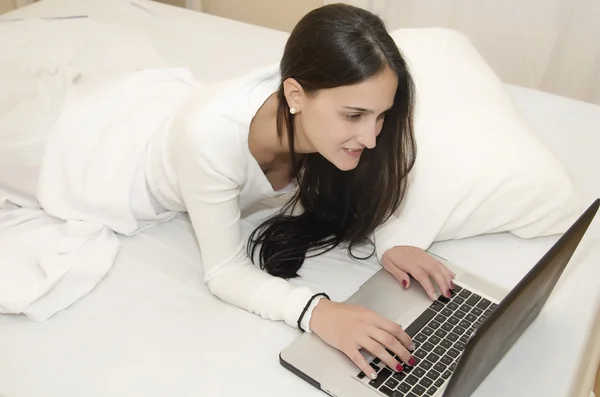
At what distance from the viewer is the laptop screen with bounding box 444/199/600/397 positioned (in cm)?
74

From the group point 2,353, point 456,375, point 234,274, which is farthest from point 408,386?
point 2,353

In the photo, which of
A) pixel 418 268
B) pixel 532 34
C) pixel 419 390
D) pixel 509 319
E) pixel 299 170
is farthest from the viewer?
pixel 532 34

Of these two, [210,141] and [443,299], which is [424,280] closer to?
[443,299]

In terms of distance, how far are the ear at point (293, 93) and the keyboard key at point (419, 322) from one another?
39 centimetres

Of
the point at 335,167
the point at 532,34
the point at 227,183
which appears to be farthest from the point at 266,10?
the point at 227,183

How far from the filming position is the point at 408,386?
0.92 meters

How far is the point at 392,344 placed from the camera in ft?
3.12

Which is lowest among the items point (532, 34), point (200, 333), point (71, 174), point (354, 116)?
point (200, 333)

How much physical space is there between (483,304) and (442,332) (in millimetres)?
103

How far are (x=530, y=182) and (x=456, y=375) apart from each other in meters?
0.57

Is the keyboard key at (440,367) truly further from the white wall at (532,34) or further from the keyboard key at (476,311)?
the white wall at (532,34)

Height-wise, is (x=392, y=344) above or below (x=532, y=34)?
below

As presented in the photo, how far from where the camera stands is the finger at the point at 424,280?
108 centimetres

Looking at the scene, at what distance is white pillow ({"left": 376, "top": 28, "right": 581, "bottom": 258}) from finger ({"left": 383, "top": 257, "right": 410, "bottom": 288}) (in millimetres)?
54
